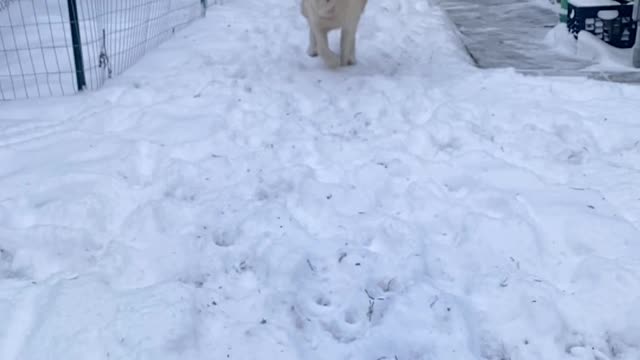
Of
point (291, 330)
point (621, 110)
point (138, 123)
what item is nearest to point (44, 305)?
point (291, 330)

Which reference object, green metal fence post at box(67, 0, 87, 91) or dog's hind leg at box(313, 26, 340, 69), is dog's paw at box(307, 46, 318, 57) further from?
green metal fence post at box(67, 0, 87, 91)

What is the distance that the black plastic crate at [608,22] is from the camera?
6031 millimetres

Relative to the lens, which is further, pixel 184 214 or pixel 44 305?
pixel 184 214

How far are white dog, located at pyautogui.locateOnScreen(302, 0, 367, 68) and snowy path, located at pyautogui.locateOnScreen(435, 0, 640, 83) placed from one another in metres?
1.23

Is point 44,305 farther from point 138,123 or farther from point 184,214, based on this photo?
point 138,123

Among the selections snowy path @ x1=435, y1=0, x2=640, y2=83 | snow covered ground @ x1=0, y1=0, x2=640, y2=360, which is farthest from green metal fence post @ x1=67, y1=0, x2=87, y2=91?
snowy path @ x1=435, y1=0, x2=640, y2=83

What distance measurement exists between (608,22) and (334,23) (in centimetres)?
264

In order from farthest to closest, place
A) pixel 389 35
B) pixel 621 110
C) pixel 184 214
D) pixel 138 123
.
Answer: pixel 389 35, pixel 621 110, pixel 138 123, pixel 184 214

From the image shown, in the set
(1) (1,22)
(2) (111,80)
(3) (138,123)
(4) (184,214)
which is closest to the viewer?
(4) (184,214)

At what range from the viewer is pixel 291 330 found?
91.4 inches

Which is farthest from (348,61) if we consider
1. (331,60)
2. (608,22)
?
(608,22)

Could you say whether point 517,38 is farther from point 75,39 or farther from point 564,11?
point 75,39

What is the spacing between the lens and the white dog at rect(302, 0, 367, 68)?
5.09 m

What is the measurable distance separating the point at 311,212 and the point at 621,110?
2432 mm
